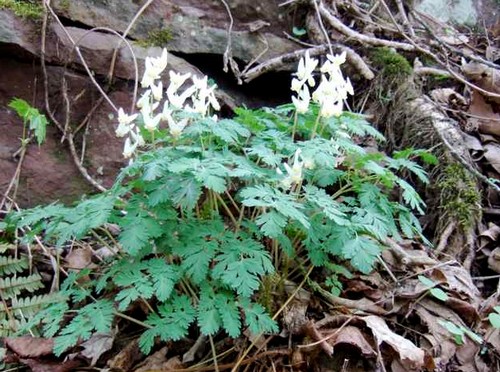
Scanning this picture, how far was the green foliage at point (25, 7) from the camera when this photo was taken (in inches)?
119

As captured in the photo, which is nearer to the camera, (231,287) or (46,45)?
(231,287)

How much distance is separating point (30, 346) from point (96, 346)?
0.87 ft

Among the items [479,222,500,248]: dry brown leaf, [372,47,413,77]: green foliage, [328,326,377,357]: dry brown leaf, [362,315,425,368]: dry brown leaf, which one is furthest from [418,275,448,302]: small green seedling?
[372,47,413,77]: green foliage

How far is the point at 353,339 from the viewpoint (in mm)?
1870

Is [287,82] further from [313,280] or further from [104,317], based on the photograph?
[104,317]

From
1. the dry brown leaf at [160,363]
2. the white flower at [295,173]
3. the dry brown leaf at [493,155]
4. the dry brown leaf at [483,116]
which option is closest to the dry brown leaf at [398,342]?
the white flower at [295,173]

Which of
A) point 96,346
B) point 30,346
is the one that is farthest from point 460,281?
point 30,346

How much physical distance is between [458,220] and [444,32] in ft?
8.08

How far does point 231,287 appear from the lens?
1.62 metres

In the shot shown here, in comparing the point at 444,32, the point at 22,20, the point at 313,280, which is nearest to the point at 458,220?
the point at 313,280

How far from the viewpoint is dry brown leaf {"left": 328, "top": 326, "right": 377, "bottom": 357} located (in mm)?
1845

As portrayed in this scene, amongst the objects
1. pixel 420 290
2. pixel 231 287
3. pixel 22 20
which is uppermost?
pixel 22 20

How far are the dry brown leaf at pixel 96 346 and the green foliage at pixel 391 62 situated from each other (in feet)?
8.74

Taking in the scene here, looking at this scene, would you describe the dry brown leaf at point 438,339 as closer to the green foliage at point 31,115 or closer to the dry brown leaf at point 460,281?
the dry brown leaf at point 460,281
